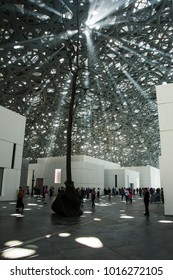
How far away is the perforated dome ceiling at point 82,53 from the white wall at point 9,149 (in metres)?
6.91

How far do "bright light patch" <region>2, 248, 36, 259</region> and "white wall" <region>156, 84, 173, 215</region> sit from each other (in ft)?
28.8

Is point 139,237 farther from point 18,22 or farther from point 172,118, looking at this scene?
point 18,22

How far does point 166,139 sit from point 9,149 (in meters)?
13.2

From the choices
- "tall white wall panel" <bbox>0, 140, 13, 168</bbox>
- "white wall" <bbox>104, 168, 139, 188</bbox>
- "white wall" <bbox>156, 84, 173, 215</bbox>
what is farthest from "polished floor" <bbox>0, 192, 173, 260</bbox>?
"white wall" <bbox>104, 168, 139, 188</bbox>

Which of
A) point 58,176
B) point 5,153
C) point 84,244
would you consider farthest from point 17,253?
point 58,176

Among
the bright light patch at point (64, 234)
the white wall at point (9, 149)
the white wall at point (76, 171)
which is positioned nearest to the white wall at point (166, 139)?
the bright light patch at point (64, 234)

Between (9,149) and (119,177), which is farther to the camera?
(119,177)

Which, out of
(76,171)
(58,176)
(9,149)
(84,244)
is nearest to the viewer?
(84,244)

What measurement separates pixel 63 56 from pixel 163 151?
18240 millimetres

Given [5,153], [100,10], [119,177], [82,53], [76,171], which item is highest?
[100,10]

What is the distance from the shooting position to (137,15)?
21328 millimetres

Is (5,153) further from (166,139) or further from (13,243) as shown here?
(13,243)

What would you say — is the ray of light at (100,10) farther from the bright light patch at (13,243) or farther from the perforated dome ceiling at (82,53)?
the bright light patch at (13,243)

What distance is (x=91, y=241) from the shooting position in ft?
19.8
